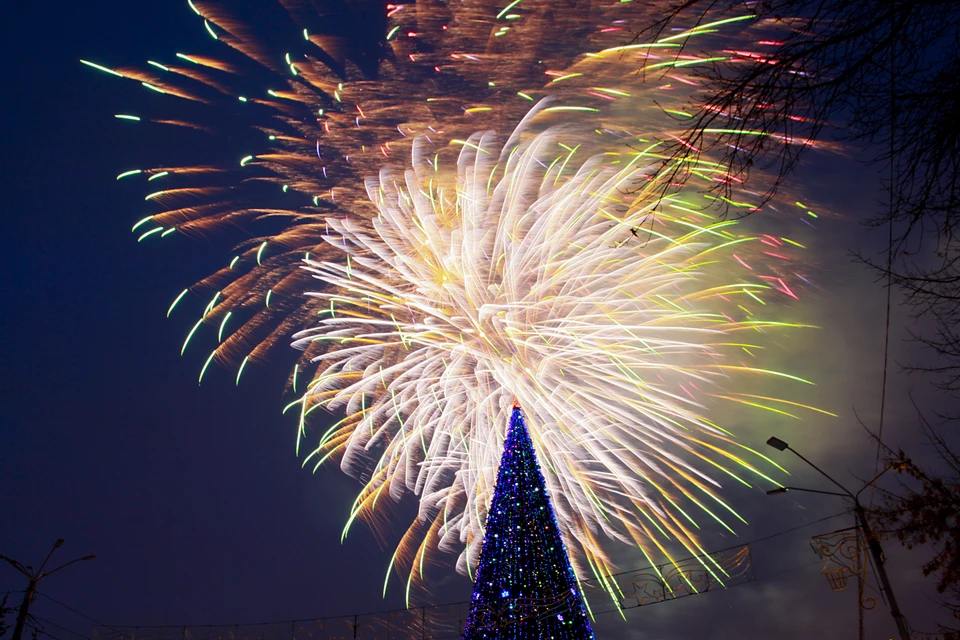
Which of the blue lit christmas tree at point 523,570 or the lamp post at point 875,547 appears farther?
the blue lit christmas tree at point 523,570

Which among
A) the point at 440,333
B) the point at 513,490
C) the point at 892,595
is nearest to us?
the point at 892,595

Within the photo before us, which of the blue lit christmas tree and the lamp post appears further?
the blue lit christmas tree

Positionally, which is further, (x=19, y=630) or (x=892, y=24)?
(x=19, y=630)

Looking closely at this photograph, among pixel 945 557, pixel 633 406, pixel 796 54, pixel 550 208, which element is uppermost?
pixel 550 208

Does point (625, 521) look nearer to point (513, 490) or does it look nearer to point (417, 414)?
point (513, 490)

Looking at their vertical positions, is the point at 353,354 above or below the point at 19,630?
above

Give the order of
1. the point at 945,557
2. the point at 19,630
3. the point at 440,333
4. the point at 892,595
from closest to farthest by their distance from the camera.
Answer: the point at 892,595 → the point at 945,557 → the point at 19,630 → the point at 440,333

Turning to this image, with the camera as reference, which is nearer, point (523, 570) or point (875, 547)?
point (875, 547)

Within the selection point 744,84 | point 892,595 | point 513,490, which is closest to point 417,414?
point 513,490
